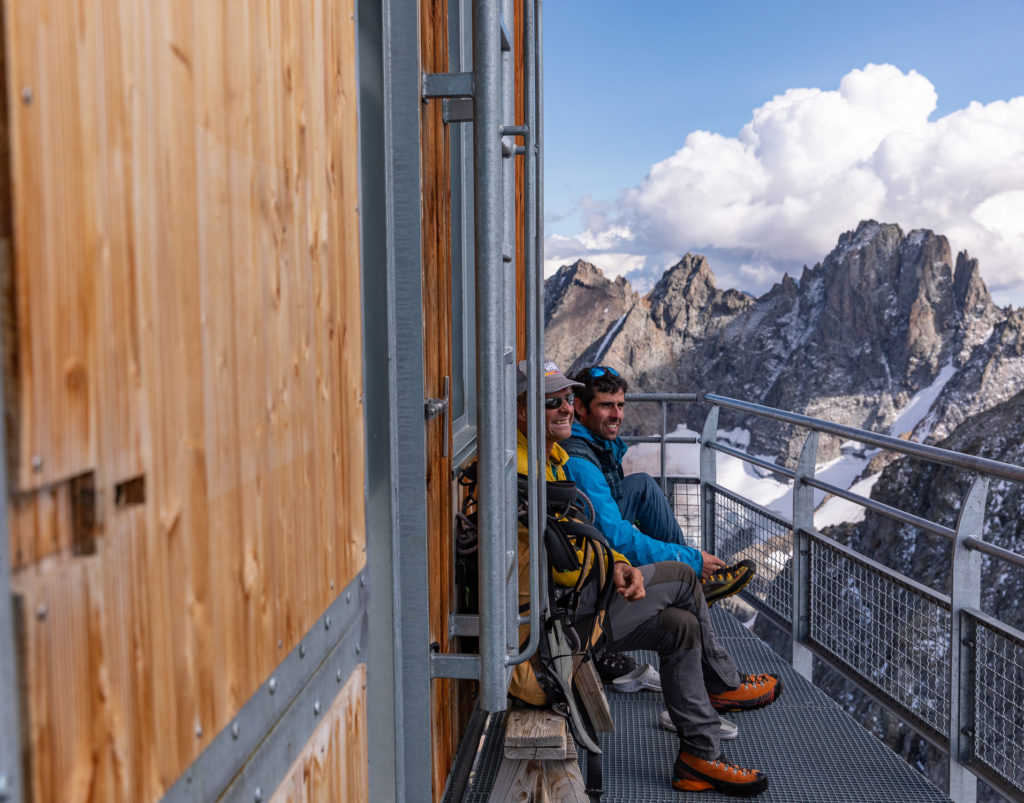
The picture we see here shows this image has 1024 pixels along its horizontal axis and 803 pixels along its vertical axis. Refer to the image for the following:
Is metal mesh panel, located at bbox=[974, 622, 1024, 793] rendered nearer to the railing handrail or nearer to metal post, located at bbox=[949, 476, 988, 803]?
metal post, located at bbox=[949, 476, 988, 803]

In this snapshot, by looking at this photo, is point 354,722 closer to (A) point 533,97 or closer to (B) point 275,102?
(B) point 275,102

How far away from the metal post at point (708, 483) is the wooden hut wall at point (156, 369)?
153 inches

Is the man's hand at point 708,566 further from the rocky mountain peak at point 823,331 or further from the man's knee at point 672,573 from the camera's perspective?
the rocky mountain peak at point 823,331

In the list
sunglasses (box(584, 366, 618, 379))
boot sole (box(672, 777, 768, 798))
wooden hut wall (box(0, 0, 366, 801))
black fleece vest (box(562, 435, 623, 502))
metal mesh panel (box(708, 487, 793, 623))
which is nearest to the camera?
wooden hut wall (box(0, 0, 366, 801))

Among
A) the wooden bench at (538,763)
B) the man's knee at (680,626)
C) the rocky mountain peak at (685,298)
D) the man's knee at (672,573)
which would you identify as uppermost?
the rocky mountain peak at (685,298)

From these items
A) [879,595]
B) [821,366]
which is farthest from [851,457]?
[879,595]

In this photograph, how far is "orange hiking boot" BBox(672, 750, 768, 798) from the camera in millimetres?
2725

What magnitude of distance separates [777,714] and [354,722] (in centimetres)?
236

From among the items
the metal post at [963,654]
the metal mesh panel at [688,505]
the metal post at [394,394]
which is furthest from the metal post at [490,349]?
the metal mesh panel at [688,505]

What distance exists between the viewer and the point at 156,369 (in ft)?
2.36

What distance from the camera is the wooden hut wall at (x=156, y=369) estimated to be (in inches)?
22.3

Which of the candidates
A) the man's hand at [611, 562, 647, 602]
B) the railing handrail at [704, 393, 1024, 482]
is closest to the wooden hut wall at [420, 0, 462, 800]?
the man's hand at [611, 562, 647, 602]

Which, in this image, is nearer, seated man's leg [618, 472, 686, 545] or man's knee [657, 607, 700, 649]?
man's knee [657, 607, 700, 649]

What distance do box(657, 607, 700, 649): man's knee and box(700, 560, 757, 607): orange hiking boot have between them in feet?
1.34
